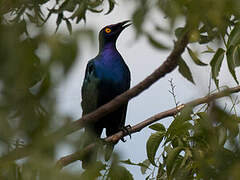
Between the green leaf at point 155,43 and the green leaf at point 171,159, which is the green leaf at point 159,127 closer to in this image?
the green leaf at point 171,159

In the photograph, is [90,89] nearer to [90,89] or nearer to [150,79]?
[90,89]

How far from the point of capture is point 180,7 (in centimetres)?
149

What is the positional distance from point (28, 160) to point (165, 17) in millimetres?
599

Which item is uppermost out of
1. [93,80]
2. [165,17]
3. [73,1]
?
[165,17]

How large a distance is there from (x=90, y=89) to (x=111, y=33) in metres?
1.19

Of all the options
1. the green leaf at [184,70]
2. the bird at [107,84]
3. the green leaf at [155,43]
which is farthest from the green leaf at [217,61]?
the bird at [107,84]

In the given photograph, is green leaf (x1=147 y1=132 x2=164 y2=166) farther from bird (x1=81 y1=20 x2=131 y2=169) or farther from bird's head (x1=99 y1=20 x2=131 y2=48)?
bird's head (x1=99 y1=20 x2=131 y2=48)

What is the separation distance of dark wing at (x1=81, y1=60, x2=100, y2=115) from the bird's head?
0.62m

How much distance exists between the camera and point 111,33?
20.1 ft

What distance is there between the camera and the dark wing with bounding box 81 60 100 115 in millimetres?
4972

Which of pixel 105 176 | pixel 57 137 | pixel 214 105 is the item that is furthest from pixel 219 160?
pixel 105 176

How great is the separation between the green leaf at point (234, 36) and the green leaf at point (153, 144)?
0.86 metres

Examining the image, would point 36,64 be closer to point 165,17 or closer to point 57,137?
point 57,137

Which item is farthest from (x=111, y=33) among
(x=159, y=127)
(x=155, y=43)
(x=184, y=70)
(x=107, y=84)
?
(x=155, y=43)
